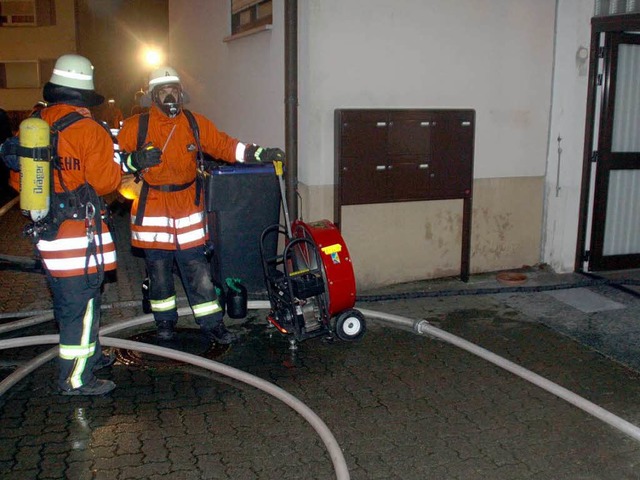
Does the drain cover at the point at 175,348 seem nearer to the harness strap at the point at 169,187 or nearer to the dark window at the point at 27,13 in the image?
the harness strap at the point at 169,187

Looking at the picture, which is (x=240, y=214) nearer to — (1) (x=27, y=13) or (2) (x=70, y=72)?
(2) (x=70, y=72)

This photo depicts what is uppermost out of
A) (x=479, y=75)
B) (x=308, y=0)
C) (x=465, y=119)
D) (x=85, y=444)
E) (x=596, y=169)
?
(x=308, y=0)

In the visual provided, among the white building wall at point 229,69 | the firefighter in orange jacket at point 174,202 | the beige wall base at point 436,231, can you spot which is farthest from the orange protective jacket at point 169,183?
the white building wall at point 229,69

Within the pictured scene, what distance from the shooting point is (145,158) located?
455 cm

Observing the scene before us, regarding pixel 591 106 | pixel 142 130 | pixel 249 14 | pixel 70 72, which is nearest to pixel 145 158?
pixel 142 130

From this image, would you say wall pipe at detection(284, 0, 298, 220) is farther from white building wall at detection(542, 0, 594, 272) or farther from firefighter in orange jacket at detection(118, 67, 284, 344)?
white building wall at detection(542, 0, 594, 272)

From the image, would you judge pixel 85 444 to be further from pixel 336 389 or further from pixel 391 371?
pixel 391 371

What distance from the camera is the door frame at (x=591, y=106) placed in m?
6.77

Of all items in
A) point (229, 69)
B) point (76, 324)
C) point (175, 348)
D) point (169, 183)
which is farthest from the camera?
point (229, 69)

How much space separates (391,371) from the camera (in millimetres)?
4809

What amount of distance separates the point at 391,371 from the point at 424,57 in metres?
3.29

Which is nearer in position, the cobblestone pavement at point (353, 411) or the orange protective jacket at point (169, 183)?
the cobblestone pavement at point (353, 411)

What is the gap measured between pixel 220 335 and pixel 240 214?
54.8 inches

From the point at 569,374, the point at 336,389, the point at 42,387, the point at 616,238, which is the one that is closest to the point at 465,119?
the point at 616,238
